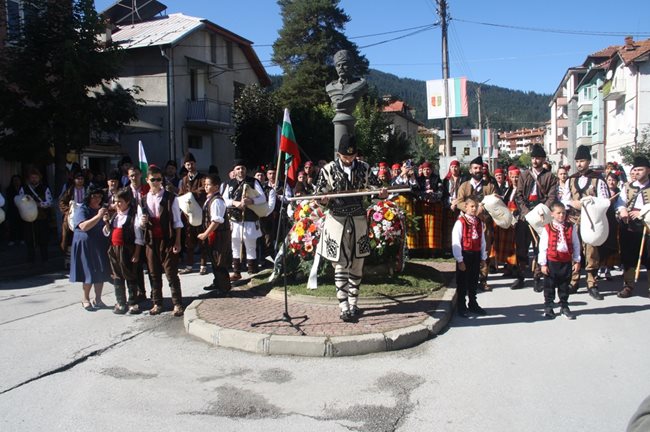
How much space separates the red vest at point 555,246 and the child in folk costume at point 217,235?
15.3 feet

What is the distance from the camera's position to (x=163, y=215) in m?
6.97

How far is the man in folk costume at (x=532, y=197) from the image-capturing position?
8.76 meters

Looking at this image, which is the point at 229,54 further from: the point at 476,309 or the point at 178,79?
the point at 476,309

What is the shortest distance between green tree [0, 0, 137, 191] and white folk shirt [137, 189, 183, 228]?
8.34m

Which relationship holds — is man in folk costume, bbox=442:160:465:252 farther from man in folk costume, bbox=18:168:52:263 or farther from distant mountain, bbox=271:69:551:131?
distant mountain, bbox=271:69:551:131

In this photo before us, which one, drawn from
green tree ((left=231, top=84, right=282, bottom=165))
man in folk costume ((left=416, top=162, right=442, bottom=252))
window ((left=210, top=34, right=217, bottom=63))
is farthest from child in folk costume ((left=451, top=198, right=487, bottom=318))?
window ((left=210, top=34, right=217, bottom=63))

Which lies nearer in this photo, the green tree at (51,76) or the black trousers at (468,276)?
the black trousers at (468,276)

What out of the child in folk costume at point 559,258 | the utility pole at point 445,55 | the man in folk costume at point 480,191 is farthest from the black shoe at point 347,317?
the utility pole at point 445,55

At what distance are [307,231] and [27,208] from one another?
644 cm

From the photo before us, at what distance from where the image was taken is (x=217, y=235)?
7914 mm

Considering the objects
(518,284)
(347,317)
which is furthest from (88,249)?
(518,284)

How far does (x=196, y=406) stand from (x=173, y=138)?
2291 centimetres

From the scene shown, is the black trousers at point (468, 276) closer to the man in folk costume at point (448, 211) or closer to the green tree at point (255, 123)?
the man in folk costume at point (448, 211)

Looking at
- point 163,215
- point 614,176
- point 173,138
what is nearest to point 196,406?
point 163,215
